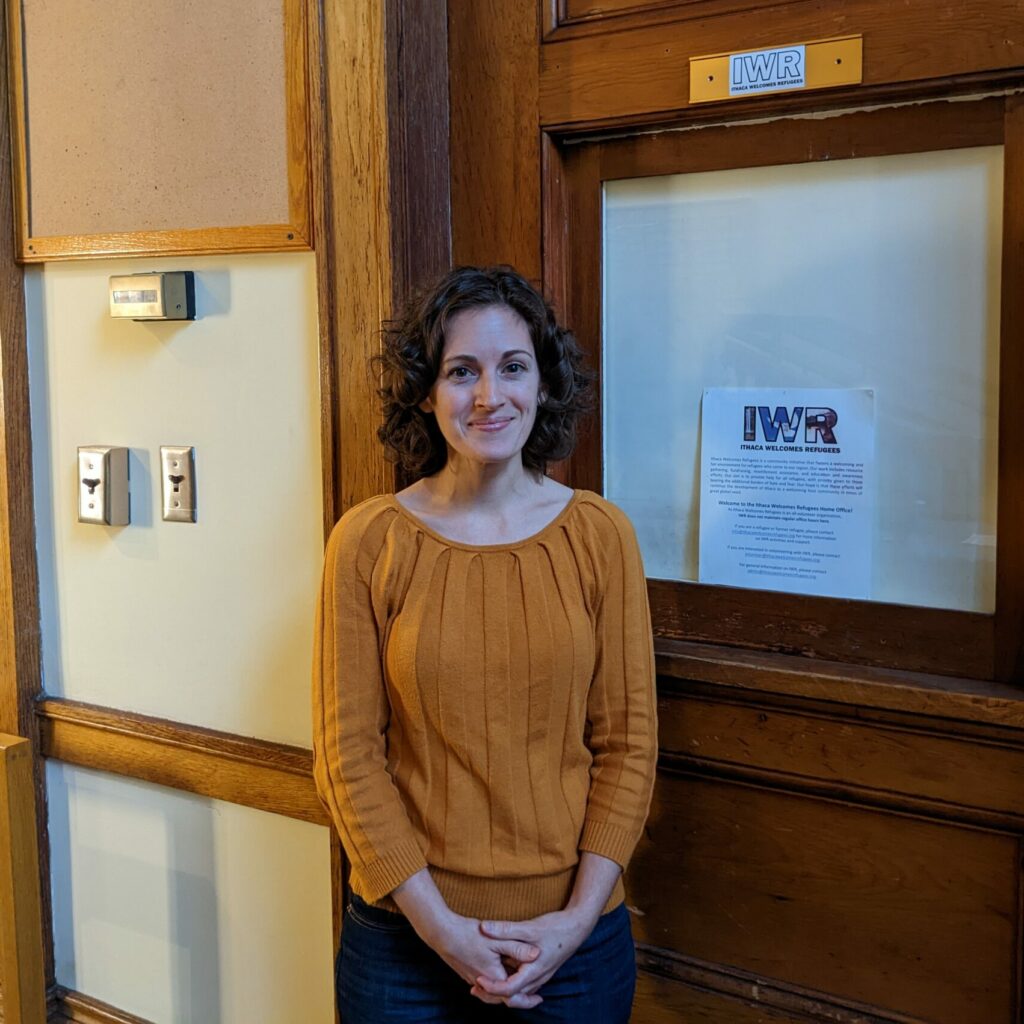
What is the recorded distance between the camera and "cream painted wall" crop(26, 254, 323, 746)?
174 cm

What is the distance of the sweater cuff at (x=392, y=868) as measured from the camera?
4.25ft

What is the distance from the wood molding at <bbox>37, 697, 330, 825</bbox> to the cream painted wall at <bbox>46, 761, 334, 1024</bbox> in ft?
0.11

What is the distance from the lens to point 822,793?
59.4 inches

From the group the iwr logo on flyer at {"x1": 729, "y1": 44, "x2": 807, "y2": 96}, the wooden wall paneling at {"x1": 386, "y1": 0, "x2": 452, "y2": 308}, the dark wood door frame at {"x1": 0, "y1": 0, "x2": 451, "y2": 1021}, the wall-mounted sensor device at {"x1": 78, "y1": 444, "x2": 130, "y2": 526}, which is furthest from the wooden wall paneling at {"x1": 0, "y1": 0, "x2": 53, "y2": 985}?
the iwr logo on flyer at {"x1": 729, "y1": 44, "x2": 807, "y2": 96}

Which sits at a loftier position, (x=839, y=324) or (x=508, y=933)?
(x=839, y=324)

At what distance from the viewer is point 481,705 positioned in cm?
131

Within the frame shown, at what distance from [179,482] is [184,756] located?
45 cm

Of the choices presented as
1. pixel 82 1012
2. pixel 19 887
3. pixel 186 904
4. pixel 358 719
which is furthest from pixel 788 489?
pixel 82 1012

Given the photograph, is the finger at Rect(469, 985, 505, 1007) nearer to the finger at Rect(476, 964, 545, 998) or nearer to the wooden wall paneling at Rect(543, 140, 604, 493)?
the finger at Rect(476, 964, 545, 998)

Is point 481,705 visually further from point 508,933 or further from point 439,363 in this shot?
point 439,363

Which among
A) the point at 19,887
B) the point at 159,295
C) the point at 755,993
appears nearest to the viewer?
the point at 755,993

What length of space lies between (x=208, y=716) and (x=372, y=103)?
38.9 inches

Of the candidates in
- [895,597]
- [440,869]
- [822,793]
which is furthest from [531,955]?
[895,597]

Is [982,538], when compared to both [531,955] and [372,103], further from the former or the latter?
[372,103]
